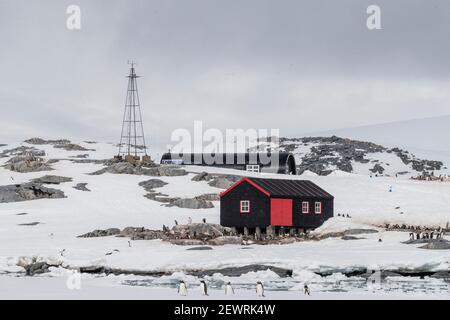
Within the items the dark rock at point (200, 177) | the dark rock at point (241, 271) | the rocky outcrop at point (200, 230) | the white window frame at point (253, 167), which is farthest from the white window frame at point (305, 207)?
the white window frame at point (253, 167)

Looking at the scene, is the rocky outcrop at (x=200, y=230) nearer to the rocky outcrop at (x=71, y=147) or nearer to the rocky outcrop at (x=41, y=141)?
the rocky outcrop at (x=71, y=147)

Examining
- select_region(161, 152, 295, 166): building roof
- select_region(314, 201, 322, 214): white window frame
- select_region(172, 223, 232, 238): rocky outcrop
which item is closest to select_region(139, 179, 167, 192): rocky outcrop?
select_region(161, 152, 295, 166): building roof

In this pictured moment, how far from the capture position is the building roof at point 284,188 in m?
60.8

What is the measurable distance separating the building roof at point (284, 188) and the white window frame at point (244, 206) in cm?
139

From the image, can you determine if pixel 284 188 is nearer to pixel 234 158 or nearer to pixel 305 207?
pixel 305 207

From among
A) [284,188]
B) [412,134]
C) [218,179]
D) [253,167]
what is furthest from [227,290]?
[412,134]

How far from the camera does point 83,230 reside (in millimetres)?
62594

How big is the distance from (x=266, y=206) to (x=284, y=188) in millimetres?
2978

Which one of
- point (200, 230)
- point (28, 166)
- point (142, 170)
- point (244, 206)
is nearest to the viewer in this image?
point (200, 230)

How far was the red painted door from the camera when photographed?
198 feet

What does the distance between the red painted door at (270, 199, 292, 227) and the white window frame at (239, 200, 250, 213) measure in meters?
1.84

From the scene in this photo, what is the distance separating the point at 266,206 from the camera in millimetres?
60375

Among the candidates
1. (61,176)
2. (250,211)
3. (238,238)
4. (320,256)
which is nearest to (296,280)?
(320,256)

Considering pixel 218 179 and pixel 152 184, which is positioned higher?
pixel 218 179
